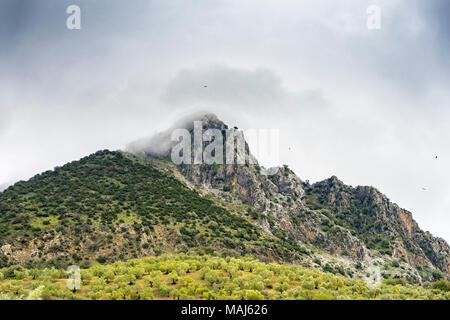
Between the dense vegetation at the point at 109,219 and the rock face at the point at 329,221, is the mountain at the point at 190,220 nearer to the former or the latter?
the dense vegetation at the point at 109,219

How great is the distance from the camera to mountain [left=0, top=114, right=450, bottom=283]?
3041 inches

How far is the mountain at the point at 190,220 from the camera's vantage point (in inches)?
3041

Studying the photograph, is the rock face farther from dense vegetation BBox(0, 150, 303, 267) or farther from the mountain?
dense vegetation BBox(0, 150, 303, 267)

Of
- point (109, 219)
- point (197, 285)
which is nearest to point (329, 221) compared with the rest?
point (109, 219)

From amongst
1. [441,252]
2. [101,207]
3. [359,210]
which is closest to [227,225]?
[101,207]

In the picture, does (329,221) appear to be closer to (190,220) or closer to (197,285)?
(190,220)

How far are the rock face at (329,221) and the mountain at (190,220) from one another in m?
0.62

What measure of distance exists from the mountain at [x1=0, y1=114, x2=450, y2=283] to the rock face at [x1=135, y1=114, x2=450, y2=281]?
62cm

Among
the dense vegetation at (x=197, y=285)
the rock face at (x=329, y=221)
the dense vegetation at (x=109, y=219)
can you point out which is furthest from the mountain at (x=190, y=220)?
the dense vegetation at (x=197, y=285)

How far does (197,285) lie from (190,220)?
3047 inches

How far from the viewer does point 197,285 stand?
102ft

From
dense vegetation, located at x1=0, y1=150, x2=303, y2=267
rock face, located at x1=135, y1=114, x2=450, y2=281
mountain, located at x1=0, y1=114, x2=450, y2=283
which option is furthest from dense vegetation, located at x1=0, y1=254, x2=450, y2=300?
rock face, located at x1=135, y1=114, x2=450, y2=281
